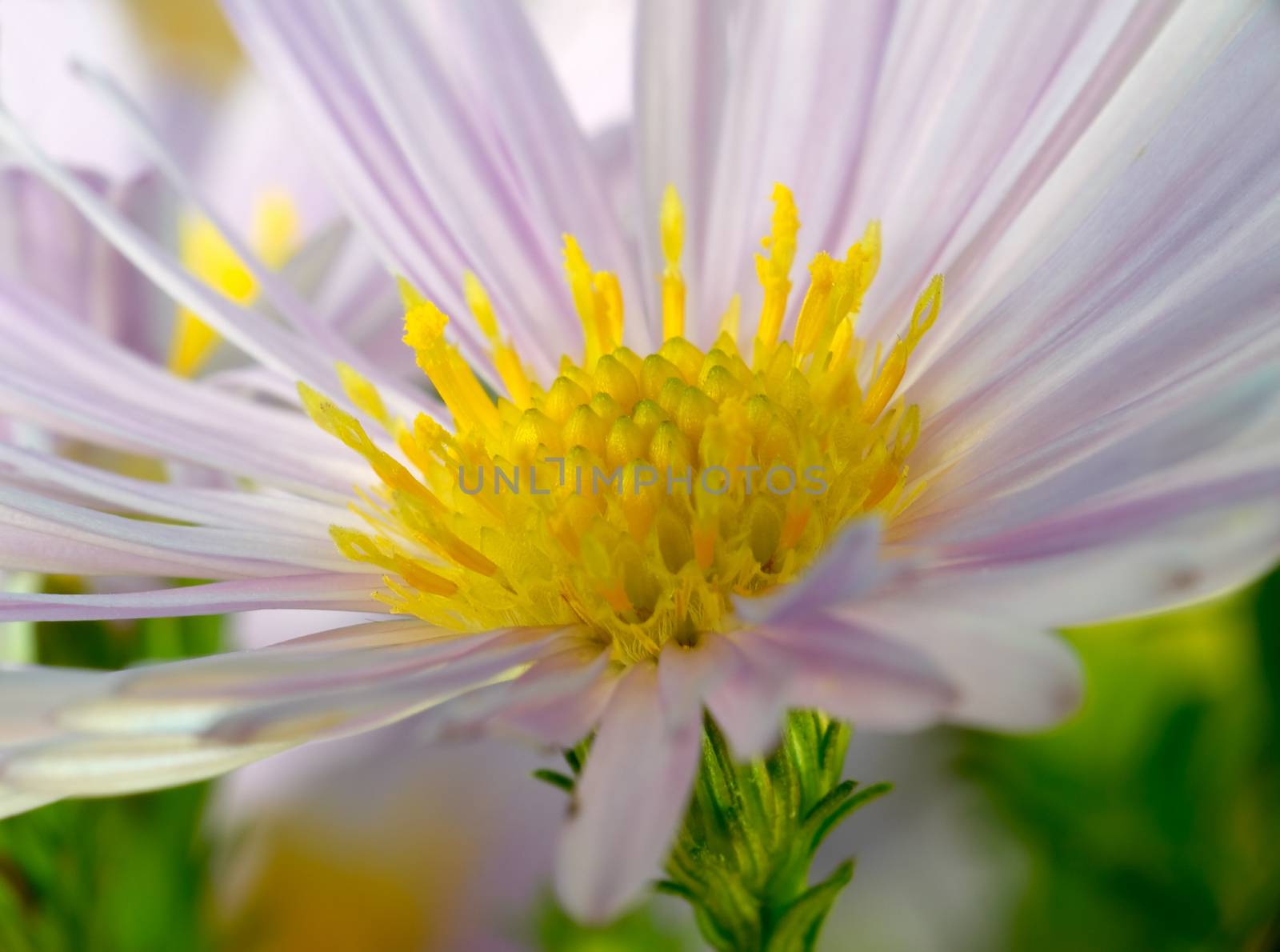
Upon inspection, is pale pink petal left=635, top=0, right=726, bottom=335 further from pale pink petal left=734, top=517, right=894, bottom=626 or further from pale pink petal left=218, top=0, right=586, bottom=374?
pale pink petal left=734, top=517, right=894, bottom=626

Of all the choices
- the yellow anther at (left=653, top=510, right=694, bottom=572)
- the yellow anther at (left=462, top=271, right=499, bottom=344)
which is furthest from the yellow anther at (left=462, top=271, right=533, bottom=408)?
the yellow anther at (left=653, top=510, right=694, bottom=572)

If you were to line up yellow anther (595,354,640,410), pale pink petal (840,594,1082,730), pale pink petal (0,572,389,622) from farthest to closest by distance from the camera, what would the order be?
1. yellow anther (595,354,640,410)
2. pale pink petal (0,572,389,622)
3. pale pink petal (840,594,1082,730)


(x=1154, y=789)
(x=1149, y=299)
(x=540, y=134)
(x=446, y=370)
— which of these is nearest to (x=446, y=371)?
(x=446, y=370)

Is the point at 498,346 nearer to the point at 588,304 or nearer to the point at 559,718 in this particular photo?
the point at 588,304

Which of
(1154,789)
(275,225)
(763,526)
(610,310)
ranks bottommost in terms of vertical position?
(1154,789)

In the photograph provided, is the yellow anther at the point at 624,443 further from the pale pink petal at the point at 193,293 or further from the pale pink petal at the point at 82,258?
the pale pink petal at the point at 82,258

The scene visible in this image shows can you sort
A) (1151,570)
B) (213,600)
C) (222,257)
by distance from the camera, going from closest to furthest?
(1151,570)
(213,600)
(222,257)

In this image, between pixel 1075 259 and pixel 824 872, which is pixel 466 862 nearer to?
pixel 824 872

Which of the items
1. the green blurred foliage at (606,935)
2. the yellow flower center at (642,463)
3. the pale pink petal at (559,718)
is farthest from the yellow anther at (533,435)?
the green blurred foliage at (606,935)
